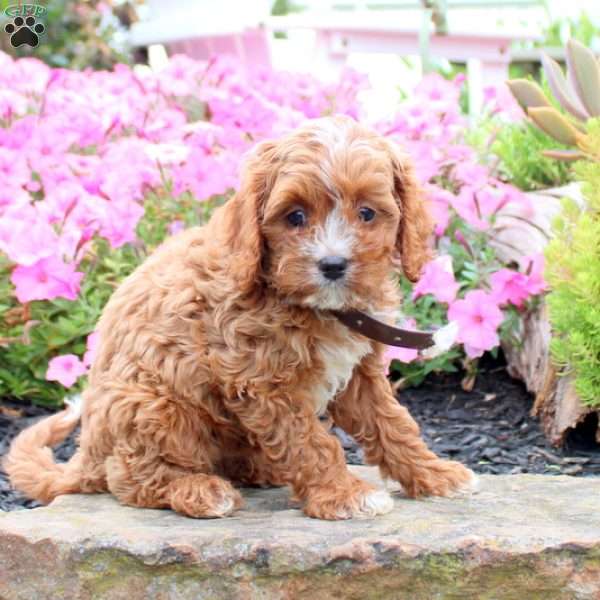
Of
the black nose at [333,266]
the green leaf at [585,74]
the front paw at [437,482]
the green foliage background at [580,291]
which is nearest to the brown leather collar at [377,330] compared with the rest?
the black nose at [333,266]

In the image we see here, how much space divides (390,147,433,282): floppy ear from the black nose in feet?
1.38

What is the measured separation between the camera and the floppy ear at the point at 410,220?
4.01 m

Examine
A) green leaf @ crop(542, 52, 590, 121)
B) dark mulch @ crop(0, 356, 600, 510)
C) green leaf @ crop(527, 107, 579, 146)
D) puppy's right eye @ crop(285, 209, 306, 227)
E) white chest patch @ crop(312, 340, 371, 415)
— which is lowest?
dark mulch @ crop(0, 356, 600, 510)

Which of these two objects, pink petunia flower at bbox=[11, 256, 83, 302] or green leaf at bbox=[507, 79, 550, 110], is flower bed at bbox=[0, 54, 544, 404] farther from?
green leaf at bbox=[507, 79, 550, 110]

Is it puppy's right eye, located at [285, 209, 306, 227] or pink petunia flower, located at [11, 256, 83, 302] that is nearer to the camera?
puppy's right eye, located at [285, 209, 306, 227]

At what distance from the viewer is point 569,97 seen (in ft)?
21.6

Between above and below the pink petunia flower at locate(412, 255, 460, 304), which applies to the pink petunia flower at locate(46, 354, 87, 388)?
below

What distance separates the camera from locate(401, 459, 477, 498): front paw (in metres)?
4.16

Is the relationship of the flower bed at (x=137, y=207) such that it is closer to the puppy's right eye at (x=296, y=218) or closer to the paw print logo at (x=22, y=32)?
the paw print logo at (x=22, y=32)

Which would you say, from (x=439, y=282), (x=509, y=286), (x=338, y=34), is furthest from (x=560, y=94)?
(x=338, y=34)

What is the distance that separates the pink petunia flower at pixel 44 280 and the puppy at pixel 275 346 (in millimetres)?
A: 1287

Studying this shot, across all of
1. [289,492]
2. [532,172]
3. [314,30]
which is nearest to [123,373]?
[289,492]

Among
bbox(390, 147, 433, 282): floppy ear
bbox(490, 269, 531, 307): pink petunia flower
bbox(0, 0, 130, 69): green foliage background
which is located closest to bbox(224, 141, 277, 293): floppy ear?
bbox(390, 147, 433, 282): floppy ear

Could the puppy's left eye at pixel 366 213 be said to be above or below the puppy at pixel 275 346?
above
